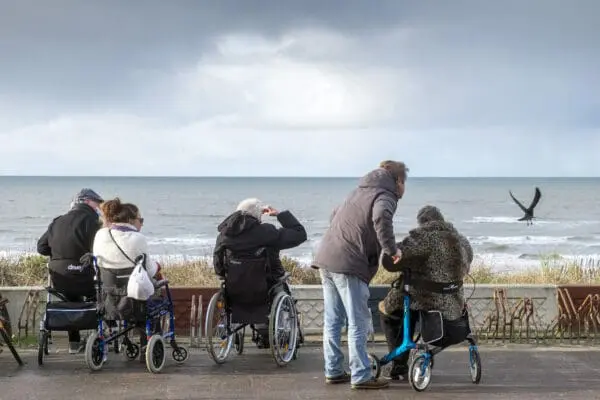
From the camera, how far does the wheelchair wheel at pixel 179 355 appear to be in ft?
26.4

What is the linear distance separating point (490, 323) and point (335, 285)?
8.44 feet

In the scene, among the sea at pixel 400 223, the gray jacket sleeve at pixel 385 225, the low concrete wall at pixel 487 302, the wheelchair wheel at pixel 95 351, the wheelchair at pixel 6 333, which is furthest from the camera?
the sea at pixel 400 223

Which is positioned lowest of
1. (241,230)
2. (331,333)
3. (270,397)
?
(270,397)

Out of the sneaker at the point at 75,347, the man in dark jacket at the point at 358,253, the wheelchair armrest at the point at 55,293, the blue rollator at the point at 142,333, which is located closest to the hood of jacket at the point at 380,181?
the man in dark jacket at the point at 358,253

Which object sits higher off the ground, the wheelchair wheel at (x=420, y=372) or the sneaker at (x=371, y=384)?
the wheelchair wheel at (x=420, y=372)

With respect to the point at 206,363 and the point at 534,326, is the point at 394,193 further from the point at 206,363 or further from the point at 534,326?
the point at 534,326

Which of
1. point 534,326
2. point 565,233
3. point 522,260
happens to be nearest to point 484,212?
point 565,233

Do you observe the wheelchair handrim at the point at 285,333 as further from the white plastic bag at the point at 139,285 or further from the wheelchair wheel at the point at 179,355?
the white plastic bag at the point at 139,285

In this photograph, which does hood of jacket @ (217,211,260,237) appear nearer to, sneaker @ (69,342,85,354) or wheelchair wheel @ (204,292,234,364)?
wheelchair wheel @ (204,292,234,364)

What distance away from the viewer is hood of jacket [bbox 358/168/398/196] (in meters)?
6.95

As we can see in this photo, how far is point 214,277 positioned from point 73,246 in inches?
148

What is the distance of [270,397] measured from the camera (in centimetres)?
688

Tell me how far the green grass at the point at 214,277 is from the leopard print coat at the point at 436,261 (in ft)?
A: 15.8

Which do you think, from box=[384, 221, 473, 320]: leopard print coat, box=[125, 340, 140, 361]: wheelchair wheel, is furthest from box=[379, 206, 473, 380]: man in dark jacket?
box=[125, 340, 140, 361]: wheelchair wheel
